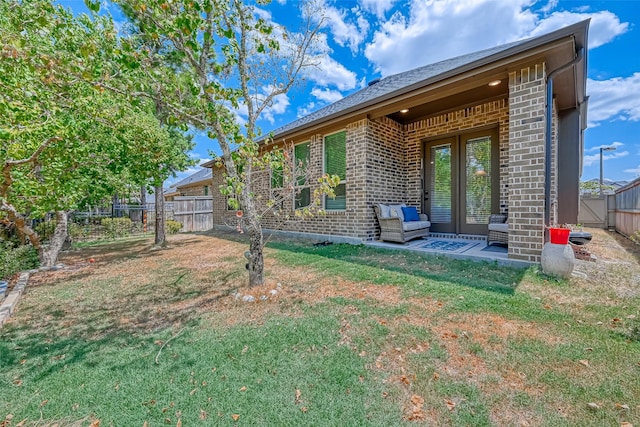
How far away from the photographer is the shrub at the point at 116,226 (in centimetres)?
980

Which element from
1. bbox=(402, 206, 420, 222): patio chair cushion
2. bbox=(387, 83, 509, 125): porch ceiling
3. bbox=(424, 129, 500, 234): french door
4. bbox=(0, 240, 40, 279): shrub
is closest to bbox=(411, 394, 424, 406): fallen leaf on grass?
bbox=(402, 206, 420, 222): patio chair cushion

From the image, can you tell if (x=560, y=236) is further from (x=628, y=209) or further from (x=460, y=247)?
(x=628, y=209)

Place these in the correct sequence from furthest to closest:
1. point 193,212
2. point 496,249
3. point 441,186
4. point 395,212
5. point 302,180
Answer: point 193,212, point 302,180, point 441,186, point 395,212, point 496,249

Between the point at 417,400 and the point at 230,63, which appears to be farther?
the point at 230,63

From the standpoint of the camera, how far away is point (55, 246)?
18.0ft

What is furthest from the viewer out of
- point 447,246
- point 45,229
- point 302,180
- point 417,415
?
point 302,180

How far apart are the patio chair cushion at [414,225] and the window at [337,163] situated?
5.53 feet

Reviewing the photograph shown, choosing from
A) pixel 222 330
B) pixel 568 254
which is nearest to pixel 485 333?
pixel 568 254

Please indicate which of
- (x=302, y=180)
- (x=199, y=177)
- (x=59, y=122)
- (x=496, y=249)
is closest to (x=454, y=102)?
(x=496, y=249)

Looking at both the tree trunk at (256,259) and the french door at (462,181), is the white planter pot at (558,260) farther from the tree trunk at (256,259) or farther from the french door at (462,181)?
the tree trunk at (256,259)

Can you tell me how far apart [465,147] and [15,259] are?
387 inches

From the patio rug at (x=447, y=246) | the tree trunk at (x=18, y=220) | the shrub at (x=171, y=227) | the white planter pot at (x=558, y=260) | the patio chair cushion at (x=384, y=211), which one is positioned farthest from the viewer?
the shrub at (x=171, y=227)

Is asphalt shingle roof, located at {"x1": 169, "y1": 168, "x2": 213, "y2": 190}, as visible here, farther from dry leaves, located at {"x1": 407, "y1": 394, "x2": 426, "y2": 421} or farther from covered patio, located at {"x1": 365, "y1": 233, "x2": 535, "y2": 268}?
dry leaves, located at {"x1": 407, "y1": 394, "x2": 426, "y2": 421}

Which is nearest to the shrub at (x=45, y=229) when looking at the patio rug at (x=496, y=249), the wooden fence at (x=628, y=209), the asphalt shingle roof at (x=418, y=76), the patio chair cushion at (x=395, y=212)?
the asphalt shingle roof at (x=418, y=76)
